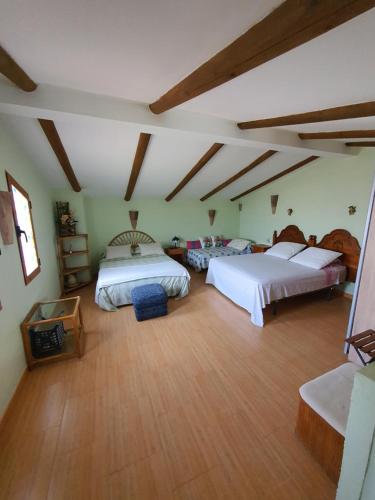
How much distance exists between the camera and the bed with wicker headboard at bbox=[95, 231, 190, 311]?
3180 millimetres

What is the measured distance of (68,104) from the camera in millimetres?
1733

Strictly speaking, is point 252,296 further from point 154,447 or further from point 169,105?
point 169,105

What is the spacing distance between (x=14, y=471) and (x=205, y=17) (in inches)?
106

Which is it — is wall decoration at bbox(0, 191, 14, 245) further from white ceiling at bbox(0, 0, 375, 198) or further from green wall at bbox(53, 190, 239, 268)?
green wall at bbox(53, 190, 239, 268)

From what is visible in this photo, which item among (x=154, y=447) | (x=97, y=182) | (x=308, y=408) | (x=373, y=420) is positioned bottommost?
(x=154, y=447)

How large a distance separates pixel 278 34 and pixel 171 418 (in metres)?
2.38

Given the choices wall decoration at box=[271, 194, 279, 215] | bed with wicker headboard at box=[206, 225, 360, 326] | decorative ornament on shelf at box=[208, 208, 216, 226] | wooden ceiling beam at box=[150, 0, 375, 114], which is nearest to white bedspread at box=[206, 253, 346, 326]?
bed with wicker headboard at box=[206, 225, 360, 326]

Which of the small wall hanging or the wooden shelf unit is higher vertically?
the small wall hanging

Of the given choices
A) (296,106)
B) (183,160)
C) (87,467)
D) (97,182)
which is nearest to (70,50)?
(296,106)

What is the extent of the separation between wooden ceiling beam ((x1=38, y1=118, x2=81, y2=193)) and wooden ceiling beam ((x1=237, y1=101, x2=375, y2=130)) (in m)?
2.15

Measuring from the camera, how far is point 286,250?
3.99m

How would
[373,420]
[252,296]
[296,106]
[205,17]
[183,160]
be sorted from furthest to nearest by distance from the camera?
1. [183,160]
2. [252,296]
3. [296,106]
4. [205,17]
5. [373,420]

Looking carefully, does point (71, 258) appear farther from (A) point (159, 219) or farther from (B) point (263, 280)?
(B) point (263, 280)

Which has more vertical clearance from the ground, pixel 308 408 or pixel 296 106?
pixel 296 106
